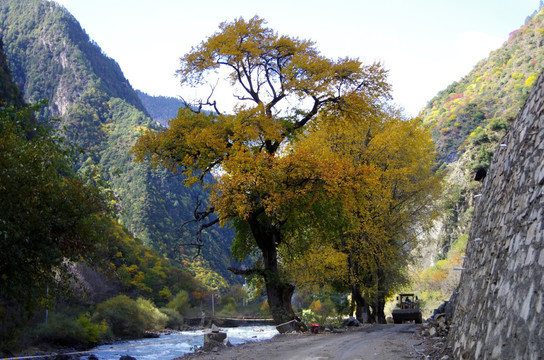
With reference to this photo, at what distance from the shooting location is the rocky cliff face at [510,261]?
4.39 metres

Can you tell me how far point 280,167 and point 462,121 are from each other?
90783 millimetres

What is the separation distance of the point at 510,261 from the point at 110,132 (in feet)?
509

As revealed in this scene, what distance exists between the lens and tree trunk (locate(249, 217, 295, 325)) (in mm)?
16828

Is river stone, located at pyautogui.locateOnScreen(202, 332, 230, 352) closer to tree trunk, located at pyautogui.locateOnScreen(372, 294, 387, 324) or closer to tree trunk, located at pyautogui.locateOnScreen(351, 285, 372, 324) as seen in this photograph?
tree trunk, located at pyautogui.locateOnScreen(351, 285, 372, 324)

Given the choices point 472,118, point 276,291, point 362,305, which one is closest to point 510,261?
point 276,291

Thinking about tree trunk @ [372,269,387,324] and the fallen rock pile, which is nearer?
the fallen rock pile

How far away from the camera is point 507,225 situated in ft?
19.8

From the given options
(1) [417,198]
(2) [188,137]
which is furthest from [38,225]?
(1) [417,198]

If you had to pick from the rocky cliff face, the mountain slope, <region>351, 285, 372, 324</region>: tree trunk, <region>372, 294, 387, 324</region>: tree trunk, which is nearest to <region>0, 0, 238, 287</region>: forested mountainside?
<region>372, 294, 387, 324</region>: tree trunk

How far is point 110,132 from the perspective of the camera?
150m

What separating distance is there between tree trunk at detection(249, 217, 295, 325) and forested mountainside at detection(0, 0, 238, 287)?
4998 centimetres

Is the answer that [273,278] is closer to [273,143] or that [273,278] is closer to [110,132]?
[273,143]

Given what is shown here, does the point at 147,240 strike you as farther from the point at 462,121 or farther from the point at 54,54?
the point at 54,54

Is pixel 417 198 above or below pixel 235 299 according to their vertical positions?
above
